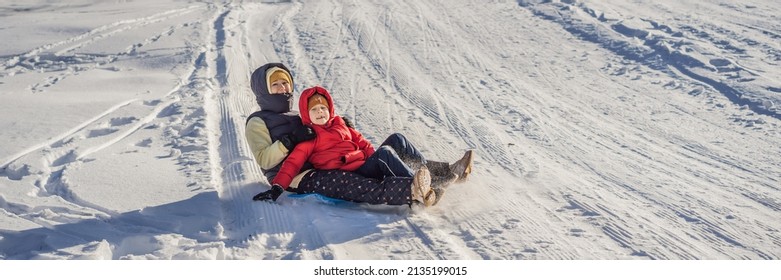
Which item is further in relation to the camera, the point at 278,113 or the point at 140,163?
the point at 140,163

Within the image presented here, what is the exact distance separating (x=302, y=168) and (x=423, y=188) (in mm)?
801

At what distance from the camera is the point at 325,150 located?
4.93 meters

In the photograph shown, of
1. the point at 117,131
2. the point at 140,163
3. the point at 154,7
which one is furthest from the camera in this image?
the point at 154,7

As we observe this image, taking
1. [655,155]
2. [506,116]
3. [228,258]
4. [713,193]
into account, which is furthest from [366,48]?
[228,258]

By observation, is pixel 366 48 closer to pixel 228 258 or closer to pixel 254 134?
pixel 254 134

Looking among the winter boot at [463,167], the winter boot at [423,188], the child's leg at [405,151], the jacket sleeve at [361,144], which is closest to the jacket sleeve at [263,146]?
the jacket sleeve at [361,144]

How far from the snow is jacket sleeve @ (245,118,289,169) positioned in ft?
0.84

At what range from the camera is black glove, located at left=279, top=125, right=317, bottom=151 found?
4.84 metres

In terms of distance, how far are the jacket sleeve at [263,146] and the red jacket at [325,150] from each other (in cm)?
8

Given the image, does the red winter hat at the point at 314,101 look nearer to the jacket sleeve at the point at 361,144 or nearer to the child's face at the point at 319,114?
the child's face at the point at 319,114

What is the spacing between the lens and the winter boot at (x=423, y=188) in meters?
4.46

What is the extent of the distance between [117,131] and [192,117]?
0.63 metres

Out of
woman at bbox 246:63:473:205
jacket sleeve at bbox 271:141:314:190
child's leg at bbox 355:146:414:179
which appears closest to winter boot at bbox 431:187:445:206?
woman at bbox 246:63:473:205

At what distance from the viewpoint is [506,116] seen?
702cm
